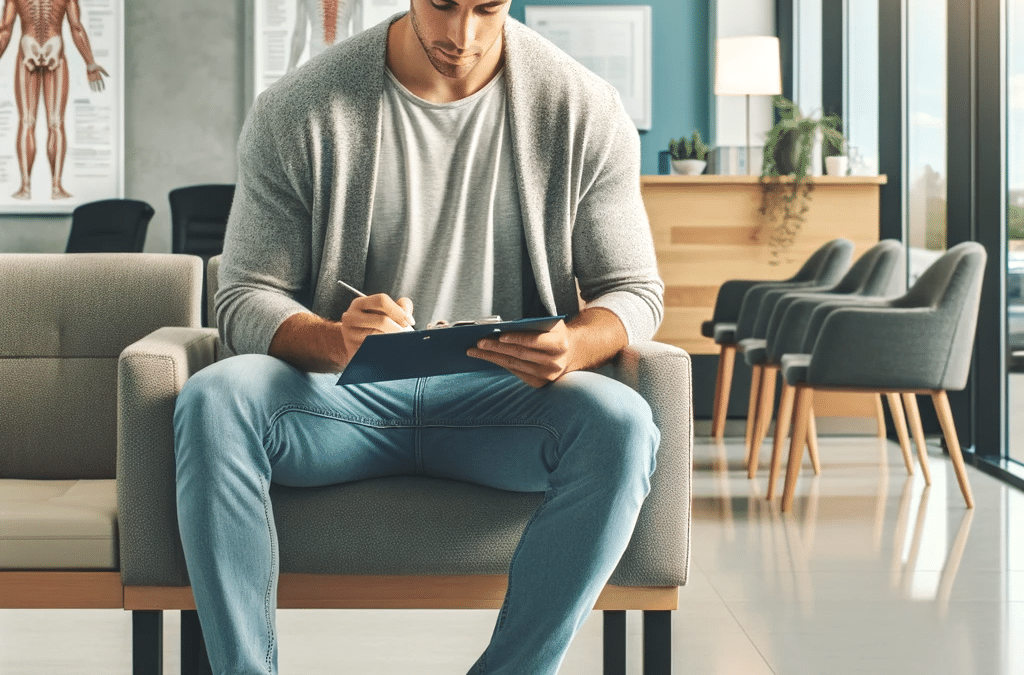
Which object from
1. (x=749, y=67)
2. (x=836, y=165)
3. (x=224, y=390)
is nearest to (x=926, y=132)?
(x=836, y=165)

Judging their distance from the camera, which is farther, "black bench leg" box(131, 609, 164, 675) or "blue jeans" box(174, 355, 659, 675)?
"black bench leg" box(131, 609, 164, 675)

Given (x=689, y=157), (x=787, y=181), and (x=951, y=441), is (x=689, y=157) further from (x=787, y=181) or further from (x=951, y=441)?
(x=951, y=441)

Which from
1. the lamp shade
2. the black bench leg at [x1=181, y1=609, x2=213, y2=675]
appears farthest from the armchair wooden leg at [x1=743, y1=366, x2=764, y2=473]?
the black bench leg at [x1=181, y1=609, x2=213, y2=675]

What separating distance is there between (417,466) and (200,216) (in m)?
4.61

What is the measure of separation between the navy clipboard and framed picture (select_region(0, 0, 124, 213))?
564 centimetres

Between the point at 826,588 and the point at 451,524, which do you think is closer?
the point at 451,524

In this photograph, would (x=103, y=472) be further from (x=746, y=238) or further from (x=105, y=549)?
(x=746, y=238)

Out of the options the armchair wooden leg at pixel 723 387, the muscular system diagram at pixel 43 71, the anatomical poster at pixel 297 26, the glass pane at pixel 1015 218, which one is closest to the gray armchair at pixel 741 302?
the armchair wooden leg at pixel 723 387

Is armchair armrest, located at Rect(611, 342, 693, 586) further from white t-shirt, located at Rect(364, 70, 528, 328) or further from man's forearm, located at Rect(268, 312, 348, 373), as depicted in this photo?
man's forearm, located at Rect(268, 312, 348, 373)

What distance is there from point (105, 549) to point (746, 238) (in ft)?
12.0

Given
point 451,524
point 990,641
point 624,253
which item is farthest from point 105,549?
point 990,641

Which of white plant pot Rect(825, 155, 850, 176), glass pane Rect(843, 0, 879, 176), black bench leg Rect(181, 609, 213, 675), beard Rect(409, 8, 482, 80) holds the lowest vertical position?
black bench leg Rect(181, 609, 213, 675)

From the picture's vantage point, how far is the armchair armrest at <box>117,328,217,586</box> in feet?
4.72

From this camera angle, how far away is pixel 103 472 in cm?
188
